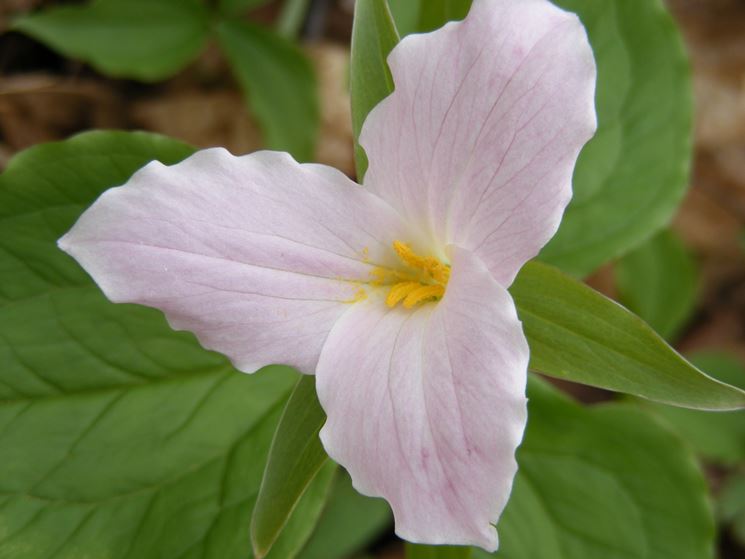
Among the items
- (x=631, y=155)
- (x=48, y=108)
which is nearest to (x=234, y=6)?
(x=48, y=108)

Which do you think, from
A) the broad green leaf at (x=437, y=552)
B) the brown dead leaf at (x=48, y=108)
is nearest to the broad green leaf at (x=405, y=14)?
the broad green leaf at (x=437, y=552)

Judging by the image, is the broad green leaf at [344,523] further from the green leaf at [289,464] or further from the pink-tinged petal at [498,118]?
the pink-tinged petal at [498,118]

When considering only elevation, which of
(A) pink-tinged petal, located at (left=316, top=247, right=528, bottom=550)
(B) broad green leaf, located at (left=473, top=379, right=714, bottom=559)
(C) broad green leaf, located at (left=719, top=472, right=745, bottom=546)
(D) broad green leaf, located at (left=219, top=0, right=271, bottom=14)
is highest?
(A) pink-tinged petal, located at (left=316, top=247, right=528, bottom=550)

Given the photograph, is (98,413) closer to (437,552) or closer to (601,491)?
(437,552)

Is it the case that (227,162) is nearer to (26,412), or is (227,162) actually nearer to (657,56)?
(26,412)

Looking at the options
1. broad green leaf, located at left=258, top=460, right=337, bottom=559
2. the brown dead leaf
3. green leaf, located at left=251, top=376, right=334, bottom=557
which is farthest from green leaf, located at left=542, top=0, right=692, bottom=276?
the brown dead leaf

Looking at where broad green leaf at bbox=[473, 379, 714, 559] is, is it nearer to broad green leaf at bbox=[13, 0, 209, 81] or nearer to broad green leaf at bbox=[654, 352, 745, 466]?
broad green leaf at bbox=[654, 352, 745, 466]
